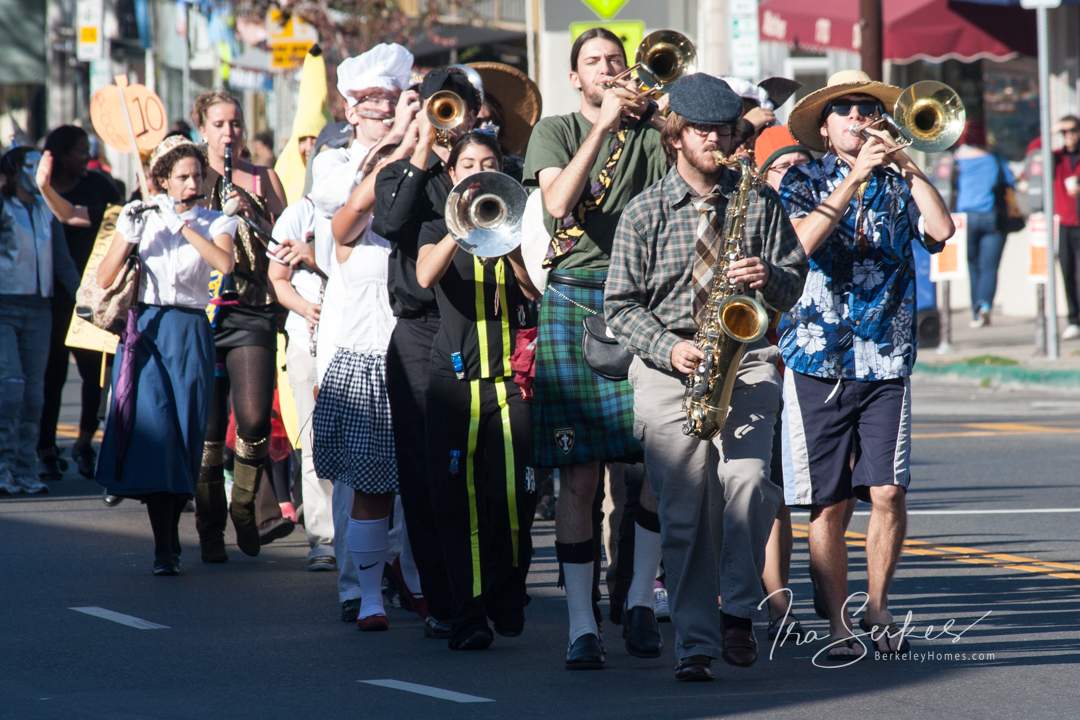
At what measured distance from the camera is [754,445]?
7426mm

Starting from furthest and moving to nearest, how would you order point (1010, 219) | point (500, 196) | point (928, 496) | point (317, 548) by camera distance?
point (1010, 219) < point (928, 496) < point (317, 548) < point (500, 196)

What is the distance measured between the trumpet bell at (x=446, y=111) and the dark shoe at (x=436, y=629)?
186 centimetres

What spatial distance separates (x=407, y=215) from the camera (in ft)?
26.7

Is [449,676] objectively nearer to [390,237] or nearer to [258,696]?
[258,696]

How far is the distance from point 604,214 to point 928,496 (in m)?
5.28

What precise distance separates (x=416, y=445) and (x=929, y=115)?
89.8 inches

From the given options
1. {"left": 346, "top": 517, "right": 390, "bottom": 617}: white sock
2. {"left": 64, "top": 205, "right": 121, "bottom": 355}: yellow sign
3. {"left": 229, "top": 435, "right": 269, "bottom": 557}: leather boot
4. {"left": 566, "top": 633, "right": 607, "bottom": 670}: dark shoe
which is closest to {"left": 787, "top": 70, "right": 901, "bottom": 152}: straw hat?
{"left": 566, "top": 633, "right": 607, "bottom": 670}: dark shoe

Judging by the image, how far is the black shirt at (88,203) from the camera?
46.5 ft

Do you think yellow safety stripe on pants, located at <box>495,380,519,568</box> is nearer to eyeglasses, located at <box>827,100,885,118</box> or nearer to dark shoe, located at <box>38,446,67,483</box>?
eyeglasses, located at <box>827,100,885,118</box>

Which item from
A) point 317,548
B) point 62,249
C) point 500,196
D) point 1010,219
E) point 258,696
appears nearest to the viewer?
point 258,696

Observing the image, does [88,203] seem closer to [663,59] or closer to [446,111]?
[446,111]

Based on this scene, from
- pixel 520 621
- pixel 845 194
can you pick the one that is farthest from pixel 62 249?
pixel 845 194

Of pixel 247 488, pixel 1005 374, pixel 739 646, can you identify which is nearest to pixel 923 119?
pixel 739 646

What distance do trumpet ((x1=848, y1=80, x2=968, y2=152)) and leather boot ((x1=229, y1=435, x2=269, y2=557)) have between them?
364 cm
